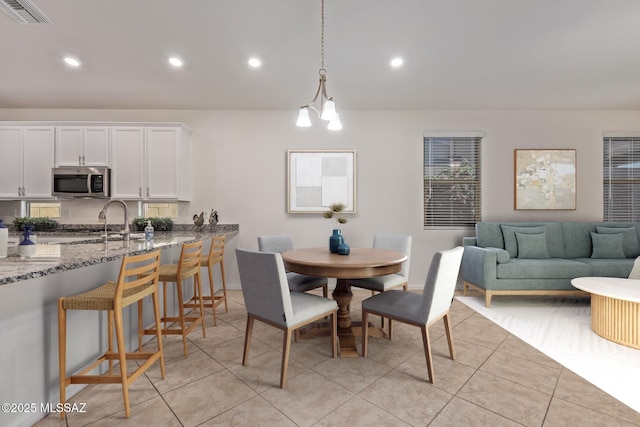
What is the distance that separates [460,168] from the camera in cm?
407

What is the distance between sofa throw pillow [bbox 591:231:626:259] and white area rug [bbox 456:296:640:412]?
0.64m

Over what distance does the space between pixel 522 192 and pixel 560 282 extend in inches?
55.4

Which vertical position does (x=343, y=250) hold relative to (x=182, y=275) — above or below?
above

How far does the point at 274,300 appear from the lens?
69.1 inches

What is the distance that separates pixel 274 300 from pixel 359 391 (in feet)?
2.52

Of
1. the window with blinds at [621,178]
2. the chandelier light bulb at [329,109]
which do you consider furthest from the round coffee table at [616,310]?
the chandelier light bulb at [329,109]

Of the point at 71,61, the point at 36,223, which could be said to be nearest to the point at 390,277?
the point at 71,61

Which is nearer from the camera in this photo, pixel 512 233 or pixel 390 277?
pixel 390 277

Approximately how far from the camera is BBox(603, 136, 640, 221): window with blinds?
401cm

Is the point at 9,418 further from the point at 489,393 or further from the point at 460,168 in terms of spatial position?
the point at 460,168

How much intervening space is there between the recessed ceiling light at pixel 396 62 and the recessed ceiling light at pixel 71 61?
11.1ft

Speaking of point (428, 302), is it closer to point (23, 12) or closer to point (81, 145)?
point (23, 12)

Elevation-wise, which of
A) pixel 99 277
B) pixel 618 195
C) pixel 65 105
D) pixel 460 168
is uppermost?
pixel 65 105

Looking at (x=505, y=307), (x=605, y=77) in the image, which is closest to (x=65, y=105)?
(x=505, y=307)
